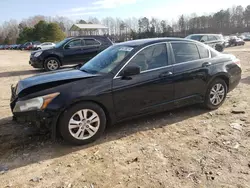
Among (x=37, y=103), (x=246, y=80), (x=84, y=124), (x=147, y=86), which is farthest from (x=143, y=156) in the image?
(x=246, y=80)

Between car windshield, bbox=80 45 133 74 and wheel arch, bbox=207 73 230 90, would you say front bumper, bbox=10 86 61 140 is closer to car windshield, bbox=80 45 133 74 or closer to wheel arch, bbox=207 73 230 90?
car windshield, bbox=80 45 133 74

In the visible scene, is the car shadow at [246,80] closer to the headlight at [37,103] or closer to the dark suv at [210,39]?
the headlight at [37,103]

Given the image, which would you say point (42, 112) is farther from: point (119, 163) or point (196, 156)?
point (196, 156)

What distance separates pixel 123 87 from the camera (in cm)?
404

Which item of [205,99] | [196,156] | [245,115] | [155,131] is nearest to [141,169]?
[196,156]

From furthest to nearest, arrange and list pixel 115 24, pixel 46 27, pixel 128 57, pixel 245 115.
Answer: pixel 115 24, pixel 46 27, pixel 245 115, pixel 128 57

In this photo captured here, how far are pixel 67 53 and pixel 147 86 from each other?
26.8 ft

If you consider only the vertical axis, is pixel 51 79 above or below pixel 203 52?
below

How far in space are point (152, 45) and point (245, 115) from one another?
95.2 inches

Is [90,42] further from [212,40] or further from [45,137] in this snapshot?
[212,40]

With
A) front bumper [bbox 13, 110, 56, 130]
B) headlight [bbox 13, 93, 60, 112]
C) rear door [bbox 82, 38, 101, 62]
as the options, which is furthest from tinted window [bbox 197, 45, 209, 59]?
rear door [bbox 82, 38, 101, 62]

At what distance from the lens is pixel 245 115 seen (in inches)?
194

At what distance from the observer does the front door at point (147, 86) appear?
407 cm

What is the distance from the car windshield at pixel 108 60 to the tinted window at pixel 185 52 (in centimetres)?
97
